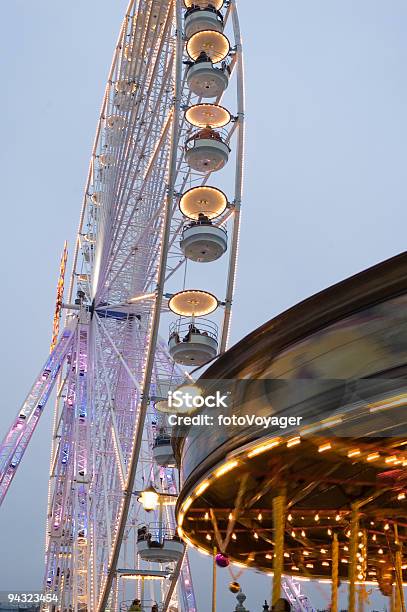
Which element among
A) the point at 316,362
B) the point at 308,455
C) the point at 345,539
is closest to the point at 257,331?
the point at 316,362

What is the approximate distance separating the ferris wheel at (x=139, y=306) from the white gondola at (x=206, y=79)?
3cm

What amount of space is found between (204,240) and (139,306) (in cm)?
523

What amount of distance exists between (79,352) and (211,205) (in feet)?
23.8

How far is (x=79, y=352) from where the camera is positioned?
21266 mm

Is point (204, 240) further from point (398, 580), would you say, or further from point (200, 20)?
point (398, 580)

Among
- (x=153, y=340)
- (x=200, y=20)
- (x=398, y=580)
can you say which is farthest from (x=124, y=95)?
(x=398, y=580)

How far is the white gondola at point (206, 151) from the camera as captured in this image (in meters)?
16.0

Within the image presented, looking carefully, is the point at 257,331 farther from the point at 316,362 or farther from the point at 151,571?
the point at 151,571

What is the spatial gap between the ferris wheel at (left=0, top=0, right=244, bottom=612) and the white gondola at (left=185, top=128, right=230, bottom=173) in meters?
0.03

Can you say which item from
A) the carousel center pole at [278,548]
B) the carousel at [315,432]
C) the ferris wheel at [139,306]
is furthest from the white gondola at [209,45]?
the carousel center pole at [278,548]

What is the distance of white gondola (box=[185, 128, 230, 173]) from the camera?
52.5 feet

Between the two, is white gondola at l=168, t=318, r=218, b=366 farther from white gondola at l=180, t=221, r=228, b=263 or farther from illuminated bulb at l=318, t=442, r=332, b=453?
illuminated bulb at l=318, t=442, r=332, b=453

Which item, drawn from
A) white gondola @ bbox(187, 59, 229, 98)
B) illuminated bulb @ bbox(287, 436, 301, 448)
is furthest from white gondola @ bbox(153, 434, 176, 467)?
illuminated bulb @ bbox(287, 436, 301, 448)

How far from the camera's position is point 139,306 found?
20266 millimetres
